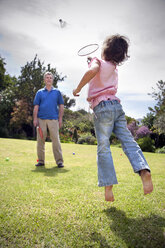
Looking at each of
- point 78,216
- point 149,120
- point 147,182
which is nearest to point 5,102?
point 149,120

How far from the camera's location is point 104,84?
6.88 ft

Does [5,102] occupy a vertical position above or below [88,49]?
above

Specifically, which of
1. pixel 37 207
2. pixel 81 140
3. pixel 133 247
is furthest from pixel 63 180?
pixel 81 140

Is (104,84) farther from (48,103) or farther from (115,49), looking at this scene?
(48,103)

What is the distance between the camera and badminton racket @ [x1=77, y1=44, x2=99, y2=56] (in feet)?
7.59

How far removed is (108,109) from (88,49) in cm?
86

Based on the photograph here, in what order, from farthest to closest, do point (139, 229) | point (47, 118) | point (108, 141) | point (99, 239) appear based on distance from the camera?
1. point (47, 118)
2. point (108, 141)
3. point (139, 229)
4. point (99, 239)

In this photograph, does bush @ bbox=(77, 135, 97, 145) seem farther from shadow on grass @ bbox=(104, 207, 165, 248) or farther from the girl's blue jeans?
shadow on grass @ bbox=(104, 207, 165, 248)

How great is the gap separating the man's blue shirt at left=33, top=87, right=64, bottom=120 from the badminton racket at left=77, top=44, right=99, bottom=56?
7.74 ft

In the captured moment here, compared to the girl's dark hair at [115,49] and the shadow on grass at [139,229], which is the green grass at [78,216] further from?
the girl's dark hair at [115,49]

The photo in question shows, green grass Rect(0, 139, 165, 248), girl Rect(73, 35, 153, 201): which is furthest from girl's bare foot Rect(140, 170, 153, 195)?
green grass Rect(0, 139, 165, 248)

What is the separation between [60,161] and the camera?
15.1 ft

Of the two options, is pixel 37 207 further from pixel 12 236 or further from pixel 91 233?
pixel 91 233

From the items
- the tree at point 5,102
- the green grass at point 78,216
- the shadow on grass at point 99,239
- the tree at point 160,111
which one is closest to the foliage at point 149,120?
the tree at point 160,111
